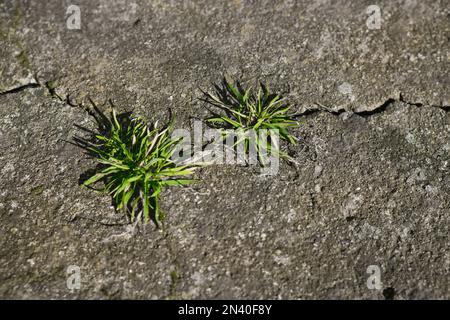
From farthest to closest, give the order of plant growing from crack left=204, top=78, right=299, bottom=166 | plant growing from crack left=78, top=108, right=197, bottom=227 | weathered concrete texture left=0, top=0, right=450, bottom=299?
plant growing from crack left=204, top=78, right=299, bottom=166
plant growing from crack left=78, top=108, right=197, bottom=227
weathered concrete texture left=0, top=0, right=450, bottom=299

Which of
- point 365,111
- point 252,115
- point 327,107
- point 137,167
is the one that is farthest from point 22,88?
point 365,111

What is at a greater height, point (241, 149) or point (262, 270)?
point (241, 149)

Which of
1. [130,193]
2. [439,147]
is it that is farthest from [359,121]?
[130,193]

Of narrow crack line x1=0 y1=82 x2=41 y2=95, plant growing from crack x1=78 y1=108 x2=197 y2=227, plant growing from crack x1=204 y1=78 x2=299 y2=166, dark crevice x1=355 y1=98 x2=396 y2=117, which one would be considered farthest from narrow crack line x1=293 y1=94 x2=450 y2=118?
narrow crack line x1=0 y1=82 x2=41 y2=95

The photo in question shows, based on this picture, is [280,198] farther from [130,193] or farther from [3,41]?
[3,41]

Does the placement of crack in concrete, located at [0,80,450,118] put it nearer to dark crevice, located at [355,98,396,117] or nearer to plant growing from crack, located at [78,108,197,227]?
dark crevice, located at [355,98,396,117]

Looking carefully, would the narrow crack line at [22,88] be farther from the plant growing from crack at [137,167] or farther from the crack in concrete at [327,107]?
the plant growing from crack at [137,167]
